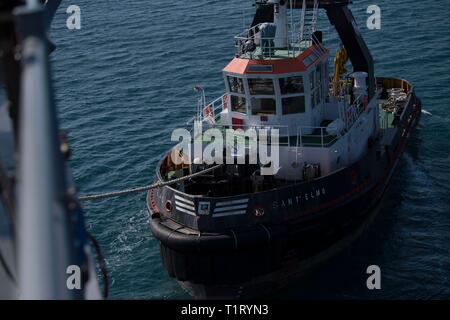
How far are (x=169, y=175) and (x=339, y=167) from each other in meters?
5.03

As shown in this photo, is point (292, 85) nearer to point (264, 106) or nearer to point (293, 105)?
point (293, 105)

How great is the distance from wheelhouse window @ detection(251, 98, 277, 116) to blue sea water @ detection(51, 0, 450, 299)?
4.77 metres

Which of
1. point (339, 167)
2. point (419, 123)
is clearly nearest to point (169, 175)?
point (339, 167)

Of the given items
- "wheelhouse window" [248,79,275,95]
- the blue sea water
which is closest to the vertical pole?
the blue sea water

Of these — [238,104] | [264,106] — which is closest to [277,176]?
[264,106]

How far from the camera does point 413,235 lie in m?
21.7

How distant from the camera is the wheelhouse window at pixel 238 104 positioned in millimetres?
21141

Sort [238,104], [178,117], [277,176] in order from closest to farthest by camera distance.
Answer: [277,176] < [238,104] < [178,117]

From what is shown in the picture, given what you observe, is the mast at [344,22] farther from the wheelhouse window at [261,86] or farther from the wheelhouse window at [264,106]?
the wheelhouse window at [264,106]

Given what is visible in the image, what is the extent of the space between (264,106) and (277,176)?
225 centimetres

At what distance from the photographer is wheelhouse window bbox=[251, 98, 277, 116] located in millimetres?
20780

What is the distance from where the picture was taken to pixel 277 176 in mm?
20094

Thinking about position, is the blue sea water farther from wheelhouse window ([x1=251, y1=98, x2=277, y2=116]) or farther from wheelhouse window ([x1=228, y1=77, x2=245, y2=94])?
wheelhouse window ([x1=228, y1=77, x2=245, y2=94])
